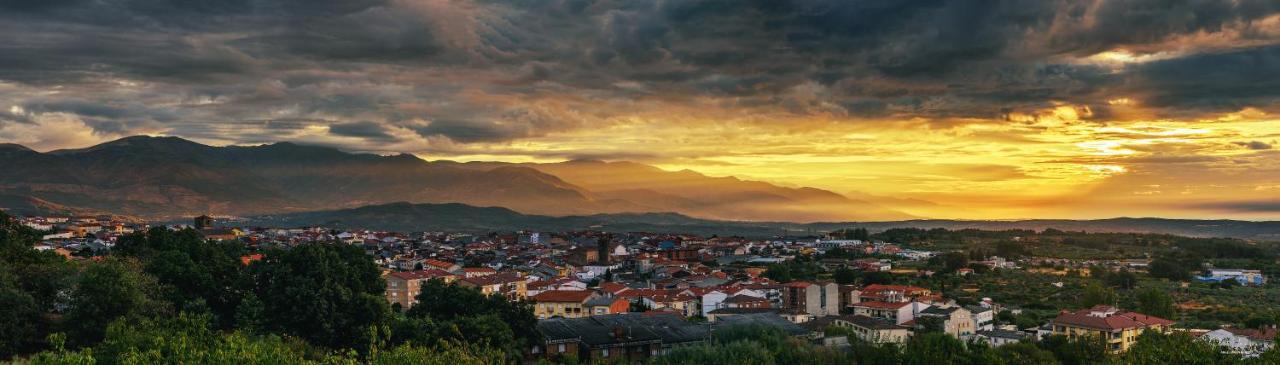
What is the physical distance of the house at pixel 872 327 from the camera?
4744cm

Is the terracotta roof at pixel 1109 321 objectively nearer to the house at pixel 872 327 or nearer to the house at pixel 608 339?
the house at pixel 872 327

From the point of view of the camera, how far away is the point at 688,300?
61125 mm

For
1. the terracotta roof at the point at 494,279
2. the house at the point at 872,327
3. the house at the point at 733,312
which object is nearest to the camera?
the house at the point at 872,327

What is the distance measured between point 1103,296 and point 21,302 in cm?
5563

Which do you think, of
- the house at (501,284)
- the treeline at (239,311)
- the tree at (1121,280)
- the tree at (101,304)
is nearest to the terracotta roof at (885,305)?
the house at (501,284)

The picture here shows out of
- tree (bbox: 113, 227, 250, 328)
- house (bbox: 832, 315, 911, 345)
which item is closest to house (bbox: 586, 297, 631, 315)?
house (bbox: 832, 315, 911, 345)

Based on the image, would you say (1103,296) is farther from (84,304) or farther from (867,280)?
(84,304)

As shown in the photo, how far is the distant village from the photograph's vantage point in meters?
41.7

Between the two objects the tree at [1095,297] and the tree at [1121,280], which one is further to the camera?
the tree at [1121,280]

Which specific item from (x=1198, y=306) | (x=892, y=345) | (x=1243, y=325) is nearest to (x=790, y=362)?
(x=892, y=345)

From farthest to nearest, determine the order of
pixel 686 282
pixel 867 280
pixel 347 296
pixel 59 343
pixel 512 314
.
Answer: pixel 867 280
pixel 686 282
pixel 512 314
pixel 347 296
pixel 59 343

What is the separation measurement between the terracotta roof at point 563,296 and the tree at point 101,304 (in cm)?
3047

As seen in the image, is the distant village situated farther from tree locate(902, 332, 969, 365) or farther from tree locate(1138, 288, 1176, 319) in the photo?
tree locate(902, 332, 969, 365)

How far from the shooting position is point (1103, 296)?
59.7m
